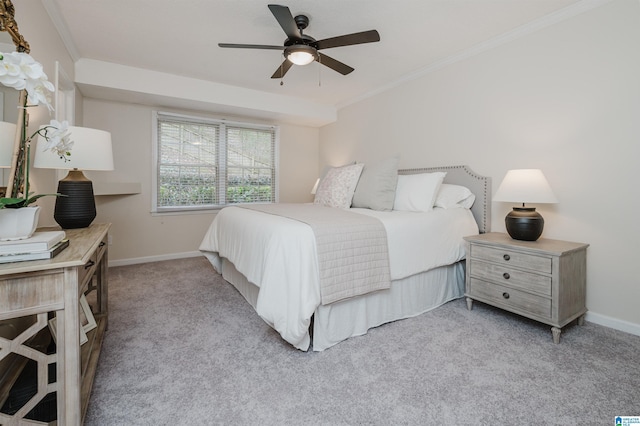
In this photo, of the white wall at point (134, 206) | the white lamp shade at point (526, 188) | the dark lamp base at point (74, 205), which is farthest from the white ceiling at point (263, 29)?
the dark lamp base at point (74, 205)

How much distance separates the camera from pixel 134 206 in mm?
3842

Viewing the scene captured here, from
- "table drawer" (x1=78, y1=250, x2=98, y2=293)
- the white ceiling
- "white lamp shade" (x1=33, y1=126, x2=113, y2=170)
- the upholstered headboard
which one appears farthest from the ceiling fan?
"table drawer" (x1=78, y1=250, x2=98, y2=293)

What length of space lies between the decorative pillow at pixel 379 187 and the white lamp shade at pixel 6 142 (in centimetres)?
244

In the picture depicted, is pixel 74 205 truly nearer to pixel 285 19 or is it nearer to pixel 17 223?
pixel 17 223

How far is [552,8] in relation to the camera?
2240 mm

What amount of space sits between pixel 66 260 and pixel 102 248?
1079 millimetres

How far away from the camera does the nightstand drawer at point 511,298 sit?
1966 millimetres

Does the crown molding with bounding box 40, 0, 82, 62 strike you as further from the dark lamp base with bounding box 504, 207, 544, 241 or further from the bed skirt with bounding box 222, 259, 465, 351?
the dark lamp base with bounding box 504, 207, 544, 241

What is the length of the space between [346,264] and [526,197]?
1.46 m

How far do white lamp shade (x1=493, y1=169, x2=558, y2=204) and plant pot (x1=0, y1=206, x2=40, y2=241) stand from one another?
2.76 meters

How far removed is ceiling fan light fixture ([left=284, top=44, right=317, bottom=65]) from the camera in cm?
217

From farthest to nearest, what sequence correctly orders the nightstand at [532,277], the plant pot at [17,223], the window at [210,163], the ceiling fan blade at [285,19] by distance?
1. the window at [210,163]
2. the nightstand at [532,277]
3. the ceiling fan blade at [285,19]
4. the plant pot at [17,223]

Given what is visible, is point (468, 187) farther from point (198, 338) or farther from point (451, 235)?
point (198, 338)

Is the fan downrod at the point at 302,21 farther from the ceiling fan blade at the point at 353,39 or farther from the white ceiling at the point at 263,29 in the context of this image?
the ceiling fan blade at the point at 353,39
